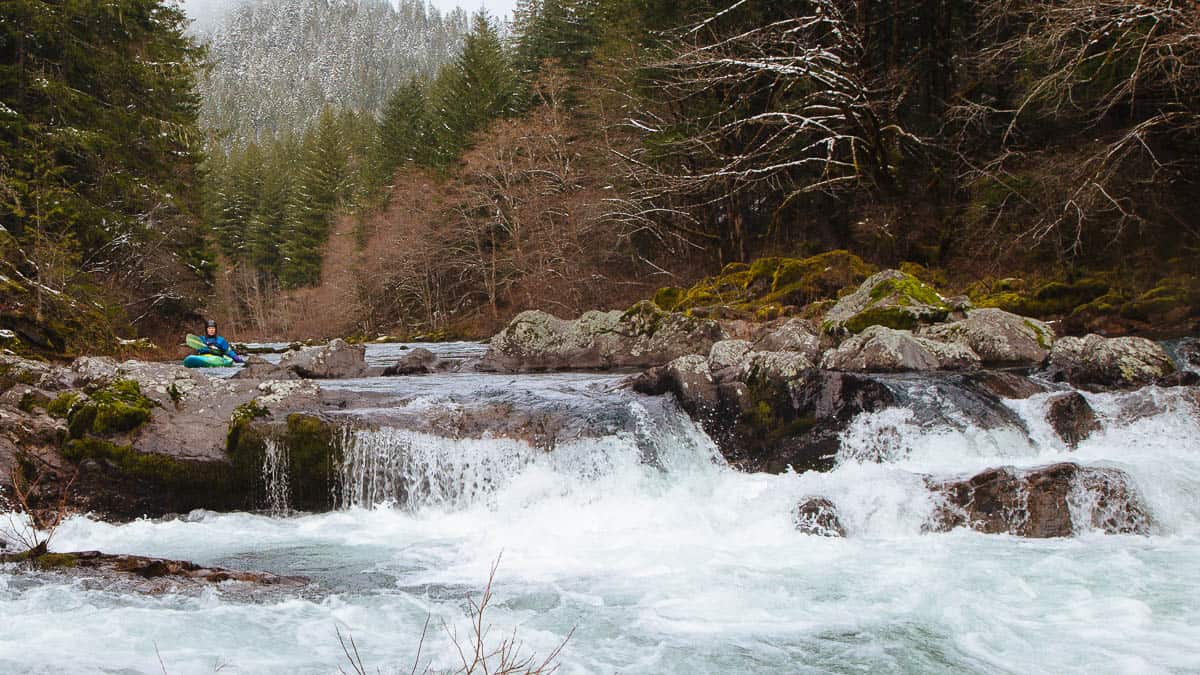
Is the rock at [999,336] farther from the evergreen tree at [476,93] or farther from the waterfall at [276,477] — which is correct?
the evergreen tree at [476,93]

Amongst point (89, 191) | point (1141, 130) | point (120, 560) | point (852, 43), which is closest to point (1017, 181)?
point (1141, 130)

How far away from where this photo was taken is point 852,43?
18.2 metres

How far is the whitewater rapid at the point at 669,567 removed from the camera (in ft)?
13.6

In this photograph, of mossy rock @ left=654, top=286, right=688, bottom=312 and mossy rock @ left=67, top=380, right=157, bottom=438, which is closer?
mossy rock @ left=67, top=380, right=157, bottom=438

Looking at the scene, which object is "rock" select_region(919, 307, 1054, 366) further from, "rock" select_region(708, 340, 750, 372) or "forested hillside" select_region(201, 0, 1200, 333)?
"rock" select_region(708, 340, 750, 372)

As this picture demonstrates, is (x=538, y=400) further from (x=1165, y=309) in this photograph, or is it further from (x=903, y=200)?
(x=903, y=200)

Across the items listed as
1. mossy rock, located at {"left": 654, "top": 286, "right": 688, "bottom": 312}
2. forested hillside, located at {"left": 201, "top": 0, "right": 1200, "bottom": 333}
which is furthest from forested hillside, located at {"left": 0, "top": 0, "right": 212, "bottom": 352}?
mossy rock, located at {"left": 654, "top": 286, "right": 688, "bottom": 312}

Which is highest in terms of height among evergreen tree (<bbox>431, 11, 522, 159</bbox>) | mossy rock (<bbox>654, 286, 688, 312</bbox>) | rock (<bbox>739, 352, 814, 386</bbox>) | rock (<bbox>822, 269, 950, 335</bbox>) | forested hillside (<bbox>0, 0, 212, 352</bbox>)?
evergreen tree (<bbox>431, 11, 522, 159</bbox>)

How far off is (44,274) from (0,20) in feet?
24.7

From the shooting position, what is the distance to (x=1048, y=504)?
613 cm

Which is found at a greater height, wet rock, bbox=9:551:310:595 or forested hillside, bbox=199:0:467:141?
forested hillside, bbox=199:0:467:141

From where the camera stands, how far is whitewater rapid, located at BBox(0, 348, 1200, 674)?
4.16m

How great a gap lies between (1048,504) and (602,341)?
32.9 feet

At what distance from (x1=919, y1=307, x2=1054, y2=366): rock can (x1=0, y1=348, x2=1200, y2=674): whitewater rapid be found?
9.20 ft
